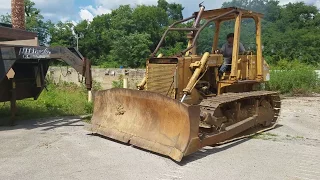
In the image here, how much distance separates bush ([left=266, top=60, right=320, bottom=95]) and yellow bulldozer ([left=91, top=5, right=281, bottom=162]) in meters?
8.12

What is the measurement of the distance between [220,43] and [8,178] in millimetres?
6410

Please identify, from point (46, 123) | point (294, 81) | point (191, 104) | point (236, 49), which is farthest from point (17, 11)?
point (294, 81)

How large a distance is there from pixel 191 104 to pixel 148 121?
1029mm

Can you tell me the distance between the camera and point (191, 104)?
6.71 metres

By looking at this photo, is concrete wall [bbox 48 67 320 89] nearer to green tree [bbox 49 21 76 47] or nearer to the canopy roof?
the canopy roof

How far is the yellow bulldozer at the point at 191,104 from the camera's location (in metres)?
5.66

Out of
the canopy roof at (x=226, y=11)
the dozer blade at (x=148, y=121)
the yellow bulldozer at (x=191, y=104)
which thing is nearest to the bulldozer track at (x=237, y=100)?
the yellow bulldozer at (x=191, y=104)

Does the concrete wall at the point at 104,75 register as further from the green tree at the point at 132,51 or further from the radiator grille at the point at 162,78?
the green tree at the point at 132,51

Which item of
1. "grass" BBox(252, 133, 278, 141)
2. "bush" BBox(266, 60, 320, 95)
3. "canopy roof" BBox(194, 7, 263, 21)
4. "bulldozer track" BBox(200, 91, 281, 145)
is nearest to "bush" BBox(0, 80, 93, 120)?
"canopy roof" BBox(194, 7, 263, 21)

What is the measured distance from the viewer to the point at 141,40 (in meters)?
53.4

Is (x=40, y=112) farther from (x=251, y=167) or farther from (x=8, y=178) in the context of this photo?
(x=251, y=167)

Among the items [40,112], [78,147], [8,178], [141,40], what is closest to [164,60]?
[78,147]

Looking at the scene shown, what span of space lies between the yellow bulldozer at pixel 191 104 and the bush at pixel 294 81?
320 inches

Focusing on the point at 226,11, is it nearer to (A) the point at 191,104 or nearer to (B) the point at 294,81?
(A) the point at 191,104
